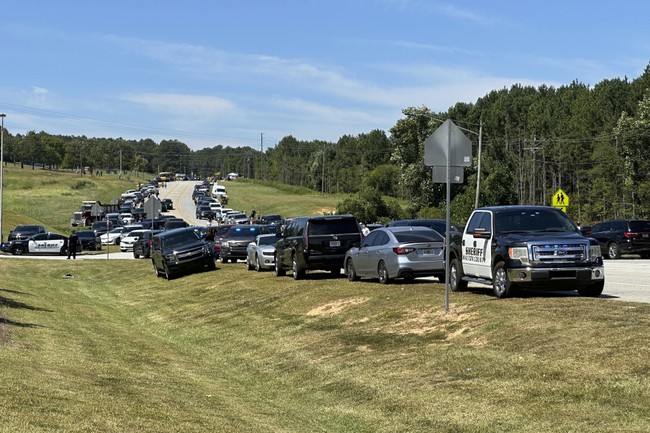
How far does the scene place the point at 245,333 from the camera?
22547mm

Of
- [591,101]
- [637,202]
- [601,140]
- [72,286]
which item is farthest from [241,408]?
[591,101]

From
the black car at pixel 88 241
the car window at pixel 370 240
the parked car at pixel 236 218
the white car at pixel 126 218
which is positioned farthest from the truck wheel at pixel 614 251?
the white car at pixel 126 218

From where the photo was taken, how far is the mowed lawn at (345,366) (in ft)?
37.5

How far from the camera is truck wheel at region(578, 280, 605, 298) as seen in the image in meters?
18.8

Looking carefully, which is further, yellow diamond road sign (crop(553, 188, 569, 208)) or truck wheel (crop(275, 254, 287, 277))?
yellow diamond road sign (crop(553, 188, 569, 208))

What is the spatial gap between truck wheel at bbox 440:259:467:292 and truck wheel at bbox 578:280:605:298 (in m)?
2.75

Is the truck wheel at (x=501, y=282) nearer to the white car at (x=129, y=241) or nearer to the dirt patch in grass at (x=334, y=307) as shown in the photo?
the dirt patch in grass at (x=334, y=307)

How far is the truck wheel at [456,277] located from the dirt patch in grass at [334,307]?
2.10 m

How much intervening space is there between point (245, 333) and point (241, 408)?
8.93 m

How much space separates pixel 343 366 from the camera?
16.4 m

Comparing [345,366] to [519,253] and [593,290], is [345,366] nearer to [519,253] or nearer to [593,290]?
[519,253]

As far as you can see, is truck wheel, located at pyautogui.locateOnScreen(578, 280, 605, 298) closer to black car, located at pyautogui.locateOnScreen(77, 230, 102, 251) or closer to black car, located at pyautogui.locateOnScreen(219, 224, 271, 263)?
black car, located at pyautogui.locateOnScreen(219, 224, 271, 263)

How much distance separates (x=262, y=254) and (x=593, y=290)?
19625 millimetres

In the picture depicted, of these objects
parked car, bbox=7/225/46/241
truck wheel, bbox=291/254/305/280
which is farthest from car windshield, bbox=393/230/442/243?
parked car, bbox=7/225/46/241
